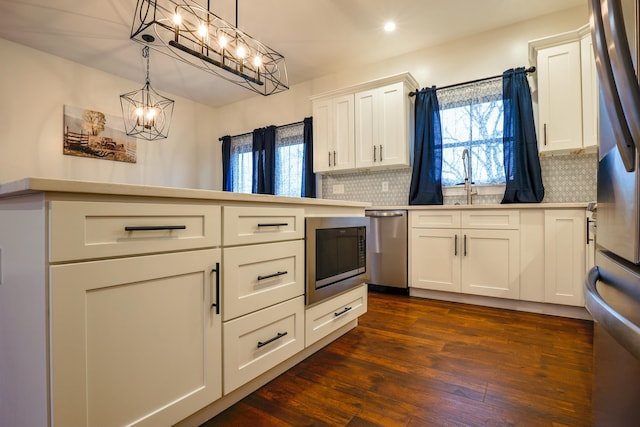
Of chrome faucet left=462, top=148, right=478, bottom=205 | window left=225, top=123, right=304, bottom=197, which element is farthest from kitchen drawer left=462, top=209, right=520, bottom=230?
window left=225, top=123, right=304, bottom=197

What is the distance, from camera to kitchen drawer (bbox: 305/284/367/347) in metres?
1.65

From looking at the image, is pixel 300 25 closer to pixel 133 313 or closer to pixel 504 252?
pixel 504 252

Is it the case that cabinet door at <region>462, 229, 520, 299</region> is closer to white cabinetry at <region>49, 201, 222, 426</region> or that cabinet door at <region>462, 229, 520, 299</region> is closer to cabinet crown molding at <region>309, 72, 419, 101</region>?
cabinet crown molding at <region>309, 72, 419, 101</region>

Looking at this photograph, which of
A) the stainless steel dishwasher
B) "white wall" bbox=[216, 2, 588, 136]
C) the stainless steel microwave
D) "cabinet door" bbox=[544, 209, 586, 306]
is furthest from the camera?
the stainless steel dishwasher

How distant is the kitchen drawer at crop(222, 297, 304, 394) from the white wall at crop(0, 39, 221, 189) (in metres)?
3.77

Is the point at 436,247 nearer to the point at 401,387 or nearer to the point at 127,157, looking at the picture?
the point at 401,387

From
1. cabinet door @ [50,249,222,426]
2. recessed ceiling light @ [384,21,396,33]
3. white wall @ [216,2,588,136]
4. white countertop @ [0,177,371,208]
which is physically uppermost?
recessed ceiling light @ [384,21,396,33]

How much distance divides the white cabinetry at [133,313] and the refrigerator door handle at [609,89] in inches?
42.5

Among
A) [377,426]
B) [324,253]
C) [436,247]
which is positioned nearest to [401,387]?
[377,426]

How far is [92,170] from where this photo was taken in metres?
4.03

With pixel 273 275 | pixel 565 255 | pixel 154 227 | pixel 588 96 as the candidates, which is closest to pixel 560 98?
pixel 588 96

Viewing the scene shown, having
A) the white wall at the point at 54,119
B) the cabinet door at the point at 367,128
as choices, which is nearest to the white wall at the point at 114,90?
the white wall at the point at 54,119

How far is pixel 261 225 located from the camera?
1.34 metres

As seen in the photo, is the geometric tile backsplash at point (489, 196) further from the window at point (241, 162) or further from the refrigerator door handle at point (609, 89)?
the refrigerator door handle at point (609, 89)
